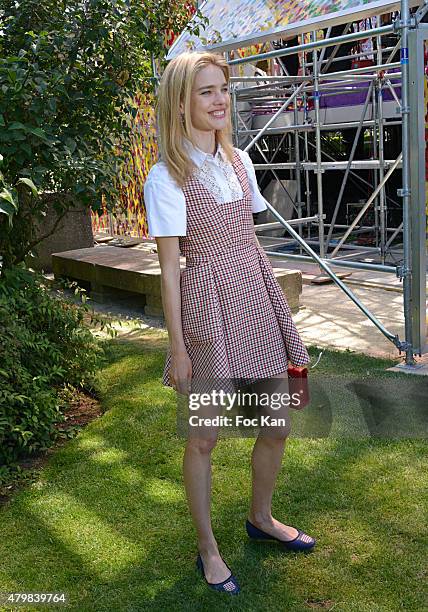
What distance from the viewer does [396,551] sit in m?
3.05

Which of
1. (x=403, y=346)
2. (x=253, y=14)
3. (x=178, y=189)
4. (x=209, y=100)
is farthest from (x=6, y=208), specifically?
(x=253, y=14)

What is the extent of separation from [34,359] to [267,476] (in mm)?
1866

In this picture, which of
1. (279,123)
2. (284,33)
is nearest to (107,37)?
(284,33)

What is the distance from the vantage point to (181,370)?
2766mm

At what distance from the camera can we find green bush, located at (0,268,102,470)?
400cm

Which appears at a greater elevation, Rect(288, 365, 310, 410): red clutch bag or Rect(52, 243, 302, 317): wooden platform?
Rect(288, 365, 310, 410): red clutch bag

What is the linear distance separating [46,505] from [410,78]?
322cm

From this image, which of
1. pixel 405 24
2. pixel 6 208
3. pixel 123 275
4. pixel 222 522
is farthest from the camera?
pixel 123 275

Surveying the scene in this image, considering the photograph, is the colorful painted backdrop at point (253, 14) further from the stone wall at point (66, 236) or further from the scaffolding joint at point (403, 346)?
the stone wall at point (66, 236)

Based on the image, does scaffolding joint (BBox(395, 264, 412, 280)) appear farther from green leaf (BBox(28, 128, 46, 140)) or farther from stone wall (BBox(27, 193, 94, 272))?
stone wall (BBox(27, 193, 94, 272))

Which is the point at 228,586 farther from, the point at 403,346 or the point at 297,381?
the point at 403,346

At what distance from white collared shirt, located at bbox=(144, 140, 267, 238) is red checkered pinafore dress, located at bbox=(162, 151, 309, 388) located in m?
0.03

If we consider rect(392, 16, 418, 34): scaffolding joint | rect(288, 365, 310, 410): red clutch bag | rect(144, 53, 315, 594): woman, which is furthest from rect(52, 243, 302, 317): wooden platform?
rect(144, 53, 315, 594): woman

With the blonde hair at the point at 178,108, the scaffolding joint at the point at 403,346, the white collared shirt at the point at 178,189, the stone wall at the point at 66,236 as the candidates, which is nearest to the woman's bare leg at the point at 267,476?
the white collared shirt at the point at 178,189
